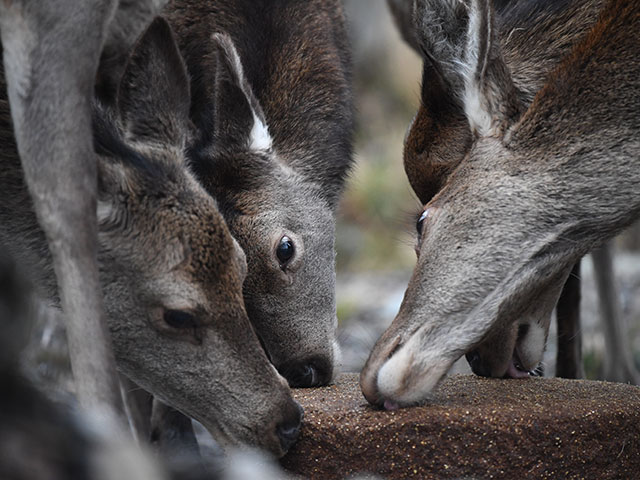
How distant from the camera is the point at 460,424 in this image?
145 inches

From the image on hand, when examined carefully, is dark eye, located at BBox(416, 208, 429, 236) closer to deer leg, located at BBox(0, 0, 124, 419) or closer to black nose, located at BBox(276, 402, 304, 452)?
black nose, located at BBox(276, 402, 304, 452)

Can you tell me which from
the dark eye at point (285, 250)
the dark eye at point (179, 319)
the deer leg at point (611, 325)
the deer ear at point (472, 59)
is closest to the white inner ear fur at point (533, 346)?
the deer ear at point (472, 59)

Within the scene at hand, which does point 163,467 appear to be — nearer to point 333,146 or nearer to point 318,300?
point 318,300

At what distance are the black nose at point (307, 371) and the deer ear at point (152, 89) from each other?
50.9 inches

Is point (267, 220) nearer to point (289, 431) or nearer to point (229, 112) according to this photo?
point (229, 112)

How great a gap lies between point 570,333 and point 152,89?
9.30 ft

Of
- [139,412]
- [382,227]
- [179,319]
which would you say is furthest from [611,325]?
[382,227]

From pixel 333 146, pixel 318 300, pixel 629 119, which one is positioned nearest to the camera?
pixel 629 119

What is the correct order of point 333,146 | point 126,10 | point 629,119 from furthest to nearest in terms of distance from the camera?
point 333,146, point 629,119, point 126,10

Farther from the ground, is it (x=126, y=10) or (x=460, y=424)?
(x=126, y=10)

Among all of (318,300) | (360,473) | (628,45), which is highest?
(628,45)

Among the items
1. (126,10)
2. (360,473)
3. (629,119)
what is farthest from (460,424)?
(126,10)

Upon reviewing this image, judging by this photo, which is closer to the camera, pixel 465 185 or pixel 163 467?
pixel 163 467

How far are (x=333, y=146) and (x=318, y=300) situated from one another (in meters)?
1.10
